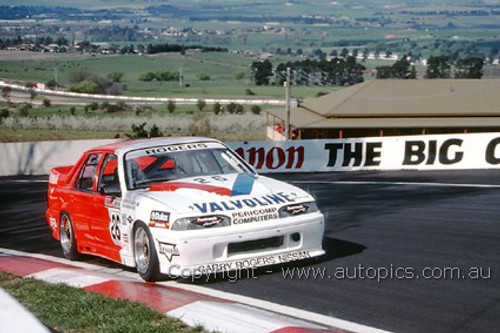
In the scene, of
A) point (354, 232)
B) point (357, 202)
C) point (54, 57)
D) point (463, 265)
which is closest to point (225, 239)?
point (463, 265)

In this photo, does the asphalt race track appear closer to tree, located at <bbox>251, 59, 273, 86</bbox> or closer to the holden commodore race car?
the holden commodore race car

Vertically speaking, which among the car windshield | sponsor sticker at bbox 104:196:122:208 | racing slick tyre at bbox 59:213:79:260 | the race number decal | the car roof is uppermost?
the car roof

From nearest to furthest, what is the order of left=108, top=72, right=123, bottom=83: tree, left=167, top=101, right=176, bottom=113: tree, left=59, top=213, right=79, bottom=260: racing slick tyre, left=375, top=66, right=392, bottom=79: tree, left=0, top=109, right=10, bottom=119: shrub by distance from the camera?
left=59, top=213, right=79, bottom=260: racing slick tyre, left=0, top=109, right=10, bottom=119: shrub, left=167, top=101, right=176, bottom=113: tree, left=375, top=66, right=392, bottom=79: tree, left=108, top=72, right=123, bottom=83: tree

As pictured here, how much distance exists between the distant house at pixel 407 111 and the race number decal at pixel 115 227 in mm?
39989

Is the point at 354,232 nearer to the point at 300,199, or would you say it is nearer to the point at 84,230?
the point at 300,199

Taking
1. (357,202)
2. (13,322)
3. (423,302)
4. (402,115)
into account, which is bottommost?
(402,115)

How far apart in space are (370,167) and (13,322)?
23401mm

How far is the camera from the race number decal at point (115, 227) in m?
9.07

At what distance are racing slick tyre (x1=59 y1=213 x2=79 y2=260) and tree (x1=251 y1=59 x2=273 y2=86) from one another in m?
95.7

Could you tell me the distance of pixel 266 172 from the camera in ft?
94.1

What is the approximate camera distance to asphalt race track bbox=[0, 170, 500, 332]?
6910 mm

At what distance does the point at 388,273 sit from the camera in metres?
8.30

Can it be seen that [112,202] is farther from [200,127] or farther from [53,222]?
[200,127]

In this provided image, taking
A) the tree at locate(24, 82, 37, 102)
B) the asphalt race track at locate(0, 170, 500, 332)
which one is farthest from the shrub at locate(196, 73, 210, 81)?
the asphalt race track at locate(0, 170, 500, 332)
